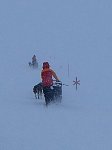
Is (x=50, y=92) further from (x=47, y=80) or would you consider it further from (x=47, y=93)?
(x=47, y=80)

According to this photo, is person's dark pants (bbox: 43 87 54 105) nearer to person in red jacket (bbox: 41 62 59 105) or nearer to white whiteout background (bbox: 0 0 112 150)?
person in red jacket (bbox: 41 62 59 105)

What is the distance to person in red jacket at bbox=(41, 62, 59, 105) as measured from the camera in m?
17.7

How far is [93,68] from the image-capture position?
32469mm

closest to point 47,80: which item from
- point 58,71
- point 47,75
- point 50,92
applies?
point 47,75

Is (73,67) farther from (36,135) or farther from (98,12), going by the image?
(98,12)

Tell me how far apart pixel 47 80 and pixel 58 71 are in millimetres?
12157

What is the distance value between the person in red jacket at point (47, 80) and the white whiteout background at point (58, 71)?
1.45ft

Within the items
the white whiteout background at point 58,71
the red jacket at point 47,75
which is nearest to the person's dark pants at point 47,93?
the red jacket at point 47,75

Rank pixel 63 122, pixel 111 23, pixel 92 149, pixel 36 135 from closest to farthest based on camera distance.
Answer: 1. pixel 92 149
2. pixel 36 135
3. pixel 63 122
4. pixel 111 23

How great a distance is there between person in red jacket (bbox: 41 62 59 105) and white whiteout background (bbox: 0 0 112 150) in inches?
17.4

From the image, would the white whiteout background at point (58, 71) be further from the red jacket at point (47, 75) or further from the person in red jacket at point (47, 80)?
the red jacket at point (47, 75)

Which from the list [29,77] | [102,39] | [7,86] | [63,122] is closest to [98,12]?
[102,39]

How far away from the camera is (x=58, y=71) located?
29.9 m

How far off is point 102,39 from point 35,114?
29984 millimetres
